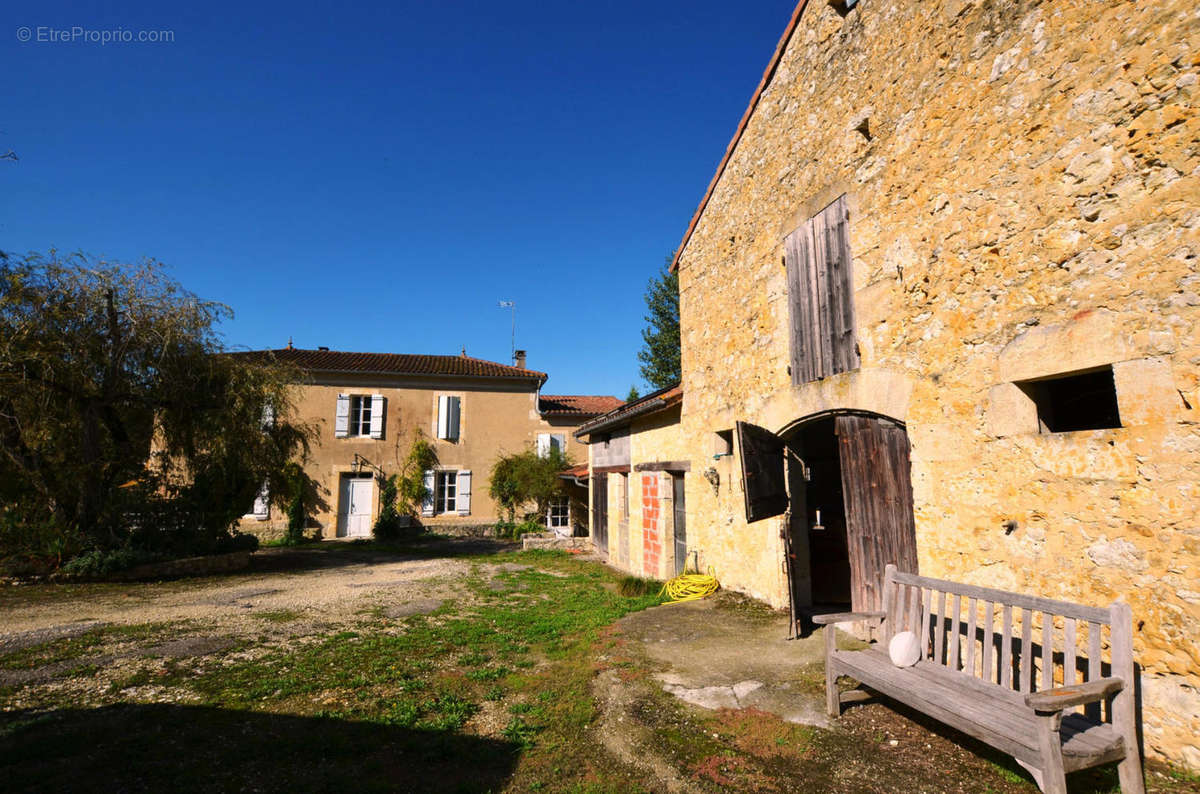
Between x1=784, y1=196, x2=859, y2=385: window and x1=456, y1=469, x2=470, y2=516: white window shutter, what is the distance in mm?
15289

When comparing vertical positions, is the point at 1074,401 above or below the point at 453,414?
below

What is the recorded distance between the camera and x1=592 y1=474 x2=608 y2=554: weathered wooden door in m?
12.8

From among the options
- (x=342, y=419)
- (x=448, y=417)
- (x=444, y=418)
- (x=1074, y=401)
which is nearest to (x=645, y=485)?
(x=1074, y=401)

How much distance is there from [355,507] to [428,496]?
2.34m

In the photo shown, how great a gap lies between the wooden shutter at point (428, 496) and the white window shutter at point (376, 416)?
2.08m

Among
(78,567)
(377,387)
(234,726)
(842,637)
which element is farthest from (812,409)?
(377,387)

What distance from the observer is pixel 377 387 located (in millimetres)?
19203

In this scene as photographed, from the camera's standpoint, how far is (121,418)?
412 inches

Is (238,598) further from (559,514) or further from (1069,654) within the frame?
(559,514)

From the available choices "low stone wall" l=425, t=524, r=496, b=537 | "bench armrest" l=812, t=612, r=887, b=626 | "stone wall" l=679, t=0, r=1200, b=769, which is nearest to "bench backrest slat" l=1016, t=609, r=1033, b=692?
"stone wall" l=679, t=0, r=1200, b=769

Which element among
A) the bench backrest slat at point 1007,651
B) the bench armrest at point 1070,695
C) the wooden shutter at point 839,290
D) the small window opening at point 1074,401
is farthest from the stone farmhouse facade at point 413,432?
the bench armrest at point 1070,695

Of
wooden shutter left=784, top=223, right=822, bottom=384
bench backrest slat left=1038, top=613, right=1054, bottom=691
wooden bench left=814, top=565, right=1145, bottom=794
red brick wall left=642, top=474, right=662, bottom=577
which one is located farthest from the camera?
red brick wall left=642, top=474, right=662, bottom=577

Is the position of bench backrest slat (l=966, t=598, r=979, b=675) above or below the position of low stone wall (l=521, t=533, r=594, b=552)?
above

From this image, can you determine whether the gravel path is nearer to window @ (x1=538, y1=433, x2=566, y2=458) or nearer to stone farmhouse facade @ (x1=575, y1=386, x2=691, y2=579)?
stone farmhouse facade @ (x1=575, y1=386, x2=691, y2=579)
